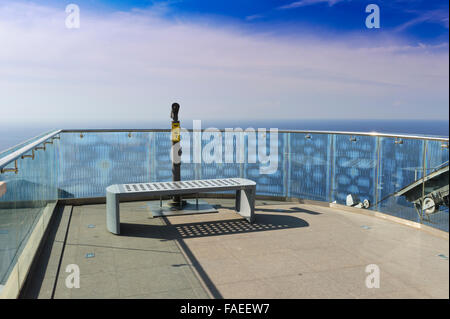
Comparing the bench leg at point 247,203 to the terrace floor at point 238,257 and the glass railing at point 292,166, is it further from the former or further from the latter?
the glass railing at point 292,166

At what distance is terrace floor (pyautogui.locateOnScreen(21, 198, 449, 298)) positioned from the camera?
288 cm

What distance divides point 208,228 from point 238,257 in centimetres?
111

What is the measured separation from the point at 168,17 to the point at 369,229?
812cm

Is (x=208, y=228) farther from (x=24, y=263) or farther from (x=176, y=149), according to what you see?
(x=24, y=263)

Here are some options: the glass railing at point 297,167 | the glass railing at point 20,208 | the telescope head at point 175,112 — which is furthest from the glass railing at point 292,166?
the glass railing at point 20,208

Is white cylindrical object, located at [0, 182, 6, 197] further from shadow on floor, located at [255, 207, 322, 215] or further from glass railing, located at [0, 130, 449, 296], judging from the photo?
shadow on floor, located at [255, 207, 322, 215]

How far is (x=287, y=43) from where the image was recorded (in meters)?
13.6

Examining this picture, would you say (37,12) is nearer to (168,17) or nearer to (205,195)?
(168,17)

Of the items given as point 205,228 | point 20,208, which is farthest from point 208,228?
point 20,208

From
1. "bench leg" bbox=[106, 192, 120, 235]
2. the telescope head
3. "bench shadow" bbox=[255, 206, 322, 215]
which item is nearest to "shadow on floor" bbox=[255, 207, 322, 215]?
"bench shadow" bbox=[255, 206, 322, 215]

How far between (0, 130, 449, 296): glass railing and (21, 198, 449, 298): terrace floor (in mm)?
442

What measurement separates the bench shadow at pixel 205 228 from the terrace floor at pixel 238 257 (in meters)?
0.01

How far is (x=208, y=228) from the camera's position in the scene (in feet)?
15.4
